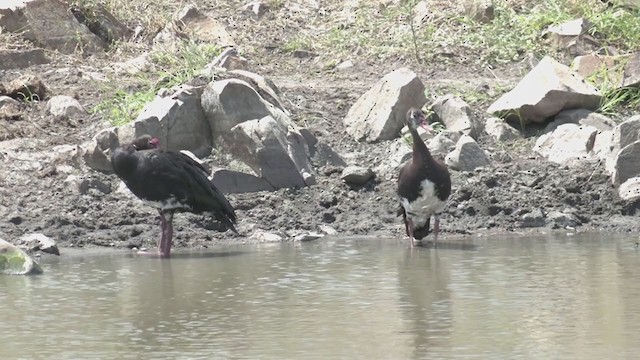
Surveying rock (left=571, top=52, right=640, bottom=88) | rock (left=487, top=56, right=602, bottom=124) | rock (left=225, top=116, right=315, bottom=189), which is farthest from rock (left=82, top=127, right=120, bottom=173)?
rock (left=571, top=52, right=640, bottom=88)

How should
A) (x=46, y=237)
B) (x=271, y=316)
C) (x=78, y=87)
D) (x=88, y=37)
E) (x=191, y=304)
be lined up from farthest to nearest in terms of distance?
(x=88, y=37), (x=78, y=87), (x=46, y=237), (x=191, y=304), (x=271, y=316)

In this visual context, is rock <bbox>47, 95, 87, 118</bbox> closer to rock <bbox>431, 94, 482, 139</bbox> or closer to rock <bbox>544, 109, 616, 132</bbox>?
rock <bbox>431, 94, 482, 139</bbox>

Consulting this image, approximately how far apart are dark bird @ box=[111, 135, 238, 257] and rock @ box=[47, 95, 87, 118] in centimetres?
241

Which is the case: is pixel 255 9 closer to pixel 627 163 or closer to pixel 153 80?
pixel 153 80

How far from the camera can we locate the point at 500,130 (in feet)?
45.5

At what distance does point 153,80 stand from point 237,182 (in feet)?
8.21

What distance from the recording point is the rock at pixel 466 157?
43.0 feet

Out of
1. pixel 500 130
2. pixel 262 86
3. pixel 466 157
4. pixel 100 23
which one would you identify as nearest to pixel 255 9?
pixel 100 23

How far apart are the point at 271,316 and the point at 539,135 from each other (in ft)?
19.3

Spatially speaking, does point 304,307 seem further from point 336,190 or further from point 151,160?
point 336,190

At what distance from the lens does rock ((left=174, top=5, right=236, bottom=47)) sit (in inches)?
648

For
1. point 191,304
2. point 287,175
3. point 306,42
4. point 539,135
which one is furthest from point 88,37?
point 191,304

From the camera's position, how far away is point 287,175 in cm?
1299

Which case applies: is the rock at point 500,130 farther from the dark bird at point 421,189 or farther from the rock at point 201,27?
the rock at point 201,27
